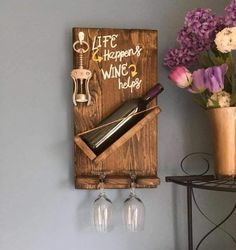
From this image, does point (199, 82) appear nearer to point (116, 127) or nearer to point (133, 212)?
point (116, 127)

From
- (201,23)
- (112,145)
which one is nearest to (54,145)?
(112,145)

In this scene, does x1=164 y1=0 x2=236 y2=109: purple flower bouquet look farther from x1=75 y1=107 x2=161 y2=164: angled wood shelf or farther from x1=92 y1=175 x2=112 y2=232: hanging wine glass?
x1=92 y1=175 x2=112 y2=232: hanging wine glass

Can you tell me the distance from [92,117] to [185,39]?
13.7 inches

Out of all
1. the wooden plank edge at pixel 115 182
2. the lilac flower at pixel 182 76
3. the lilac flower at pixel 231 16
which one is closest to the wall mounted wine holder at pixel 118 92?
the wooden plank edge at pixel 115 182

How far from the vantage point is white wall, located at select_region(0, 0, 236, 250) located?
1149 mm

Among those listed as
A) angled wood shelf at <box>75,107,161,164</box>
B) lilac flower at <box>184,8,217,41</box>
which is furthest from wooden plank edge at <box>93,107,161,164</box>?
lilac flower at <box>184,8,217,41</box>

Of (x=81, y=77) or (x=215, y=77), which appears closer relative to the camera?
(x=215, y=77)

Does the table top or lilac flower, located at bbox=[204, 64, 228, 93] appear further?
the table top

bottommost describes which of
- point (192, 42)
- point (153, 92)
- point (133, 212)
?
point (133, 212)

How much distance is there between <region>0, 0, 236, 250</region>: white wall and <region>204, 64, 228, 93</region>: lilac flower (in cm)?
23

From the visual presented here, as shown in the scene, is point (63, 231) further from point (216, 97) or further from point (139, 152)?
point (216, 97)

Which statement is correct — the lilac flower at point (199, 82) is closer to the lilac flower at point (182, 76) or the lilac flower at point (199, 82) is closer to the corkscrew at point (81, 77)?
the lilac flower at point (182, 76)

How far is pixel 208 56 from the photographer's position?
110 centimetres

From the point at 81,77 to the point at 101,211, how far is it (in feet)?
1.28
